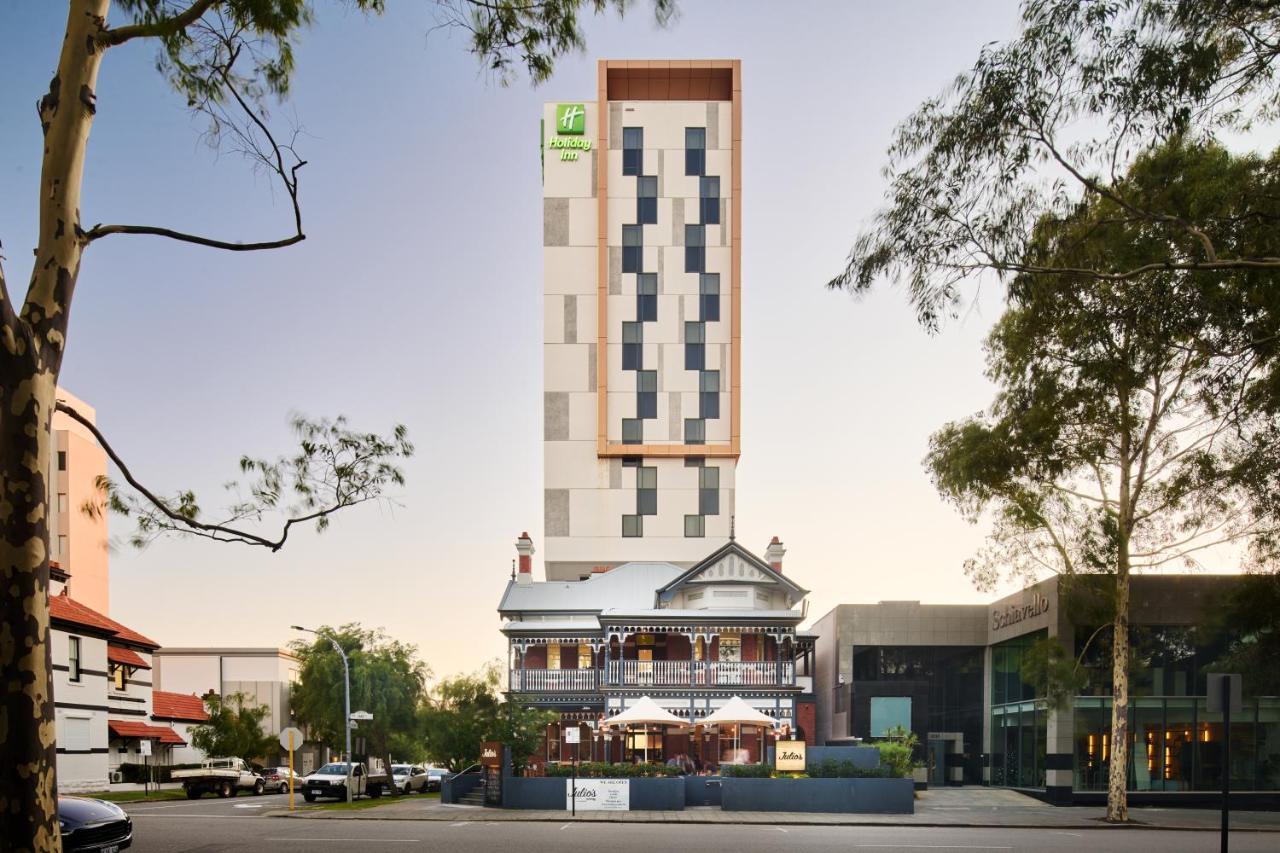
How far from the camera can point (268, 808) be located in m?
36.7

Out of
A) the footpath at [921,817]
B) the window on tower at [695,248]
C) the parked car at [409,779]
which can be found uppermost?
the window on tower at [695,248]

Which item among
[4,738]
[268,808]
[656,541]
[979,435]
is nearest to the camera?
[4,738]

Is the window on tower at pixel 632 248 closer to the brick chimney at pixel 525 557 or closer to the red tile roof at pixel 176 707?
the brick chimney at pixel 525 557

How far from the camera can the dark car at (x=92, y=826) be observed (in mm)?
16766

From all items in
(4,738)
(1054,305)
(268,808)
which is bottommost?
(268,808)

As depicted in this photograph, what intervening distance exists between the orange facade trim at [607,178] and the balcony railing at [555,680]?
20373mm

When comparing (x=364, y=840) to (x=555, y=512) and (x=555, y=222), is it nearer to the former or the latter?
(x=555, y=512)

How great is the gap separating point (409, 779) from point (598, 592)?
12331mm

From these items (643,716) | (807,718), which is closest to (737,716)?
(643,716)

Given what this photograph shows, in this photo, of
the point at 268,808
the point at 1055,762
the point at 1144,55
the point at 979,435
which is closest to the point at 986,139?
the point at 1144,55

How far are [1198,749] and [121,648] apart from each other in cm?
4392

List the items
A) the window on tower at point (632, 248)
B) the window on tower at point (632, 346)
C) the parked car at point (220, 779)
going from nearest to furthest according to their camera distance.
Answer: the parked car at point (220, 779), the window on tower at point (632, 346), the window on tower at point (632, 248)

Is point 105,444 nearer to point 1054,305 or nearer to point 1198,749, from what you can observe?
point 1054,305

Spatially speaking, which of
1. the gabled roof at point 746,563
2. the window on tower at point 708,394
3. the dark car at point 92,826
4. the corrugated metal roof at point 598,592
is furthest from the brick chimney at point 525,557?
the dark car at point 92,826
